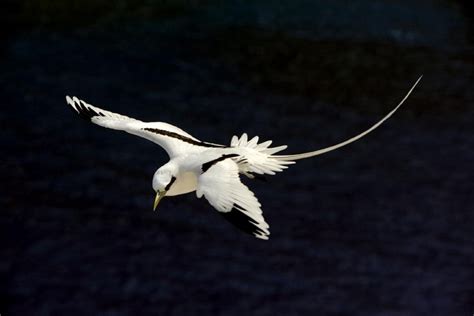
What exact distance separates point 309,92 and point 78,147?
17.6 meters

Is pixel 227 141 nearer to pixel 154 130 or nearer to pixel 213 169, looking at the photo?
pixel 154 130

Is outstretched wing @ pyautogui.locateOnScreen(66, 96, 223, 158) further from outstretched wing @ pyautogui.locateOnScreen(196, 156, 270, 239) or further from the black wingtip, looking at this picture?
the black wingtip

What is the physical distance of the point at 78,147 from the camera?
5897cm

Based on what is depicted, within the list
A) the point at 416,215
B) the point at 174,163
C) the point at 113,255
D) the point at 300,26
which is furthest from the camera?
the point at 300,26

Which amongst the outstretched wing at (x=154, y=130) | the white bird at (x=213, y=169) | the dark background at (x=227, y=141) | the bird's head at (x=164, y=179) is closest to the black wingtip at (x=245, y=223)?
the white bird at (x=213, y=169)

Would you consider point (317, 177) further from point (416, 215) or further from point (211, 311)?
point (211, 311)

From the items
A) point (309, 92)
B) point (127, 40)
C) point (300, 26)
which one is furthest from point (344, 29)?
point (127, 40)

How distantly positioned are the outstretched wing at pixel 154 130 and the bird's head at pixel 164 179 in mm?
1659

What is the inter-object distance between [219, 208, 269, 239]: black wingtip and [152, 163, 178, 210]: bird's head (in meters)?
3.19

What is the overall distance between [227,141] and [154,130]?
3190 centimetres

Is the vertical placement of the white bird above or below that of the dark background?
below

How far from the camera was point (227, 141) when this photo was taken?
5966cm

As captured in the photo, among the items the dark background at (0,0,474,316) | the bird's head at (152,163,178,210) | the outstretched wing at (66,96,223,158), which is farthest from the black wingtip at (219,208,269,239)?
the dark background at (0,0,474,316)

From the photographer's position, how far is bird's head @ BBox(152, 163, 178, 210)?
2419 centimetres
